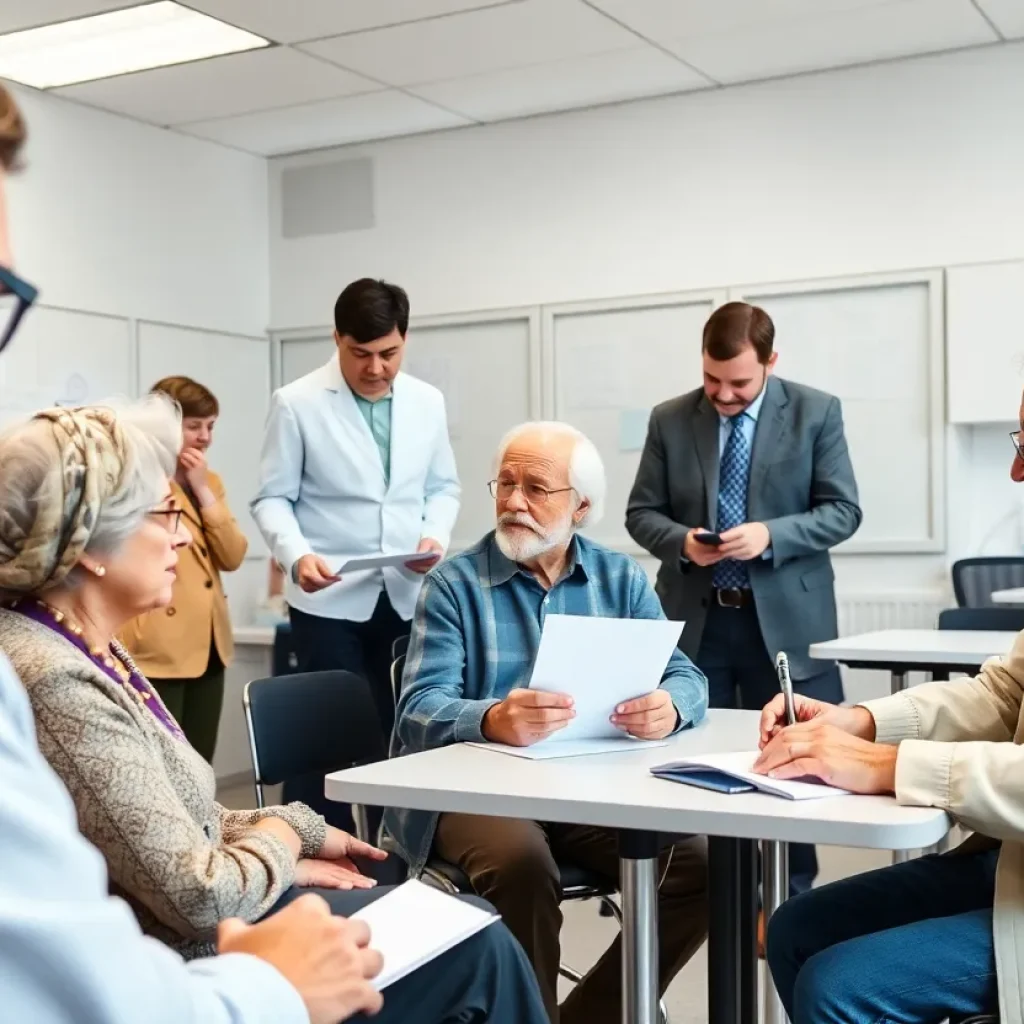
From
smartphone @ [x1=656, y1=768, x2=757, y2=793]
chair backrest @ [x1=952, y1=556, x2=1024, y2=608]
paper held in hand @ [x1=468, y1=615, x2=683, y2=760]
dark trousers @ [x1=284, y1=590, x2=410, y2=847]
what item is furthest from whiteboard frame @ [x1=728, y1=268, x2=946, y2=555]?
smartphone @ [x1=656, y1=768, x2=757, y2=793]

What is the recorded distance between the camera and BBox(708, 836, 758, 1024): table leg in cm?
224

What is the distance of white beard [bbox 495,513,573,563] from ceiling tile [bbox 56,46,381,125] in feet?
10.2

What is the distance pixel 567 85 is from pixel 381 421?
224cm

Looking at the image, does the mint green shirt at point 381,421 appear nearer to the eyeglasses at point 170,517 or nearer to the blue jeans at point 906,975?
the eyeglasses at point 170,517

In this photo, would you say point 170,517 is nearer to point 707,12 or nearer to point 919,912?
point 919,912

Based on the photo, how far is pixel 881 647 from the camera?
340 centimetres

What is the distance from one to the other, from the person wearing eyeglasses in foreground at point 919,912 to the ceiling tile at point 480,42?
3414mm

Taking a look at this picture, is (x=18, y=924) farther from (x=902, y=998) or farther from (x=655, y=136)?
(x=655, y=136)

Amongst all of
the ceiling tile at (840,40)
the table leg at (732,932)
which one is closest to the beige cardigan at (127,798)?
the table leg at (732,932)

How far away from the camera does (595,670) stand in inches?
86.0

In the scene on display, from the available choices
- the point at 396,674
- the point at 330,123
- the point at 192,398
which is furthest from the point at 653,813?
the point at 330,123

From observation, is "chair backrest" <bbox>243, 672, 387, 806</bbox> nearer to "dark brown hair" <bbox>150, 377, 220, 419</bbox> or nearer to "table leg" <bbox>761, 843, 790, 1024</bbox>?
"table leg" <bbox>761, 843, 790, 1024</bbox>

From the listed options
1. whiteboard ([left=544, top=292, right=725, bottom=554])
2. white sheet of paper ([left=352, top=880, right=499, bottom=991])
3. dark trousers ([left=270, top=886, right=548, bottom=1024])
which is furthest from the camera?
whiteboard ([left=544, top=292, right=725, bottom=554])

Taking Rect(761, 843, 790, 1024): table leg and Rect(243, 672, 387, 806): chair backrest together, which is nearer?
Rect(761, 843, 790, 1024): table leg
